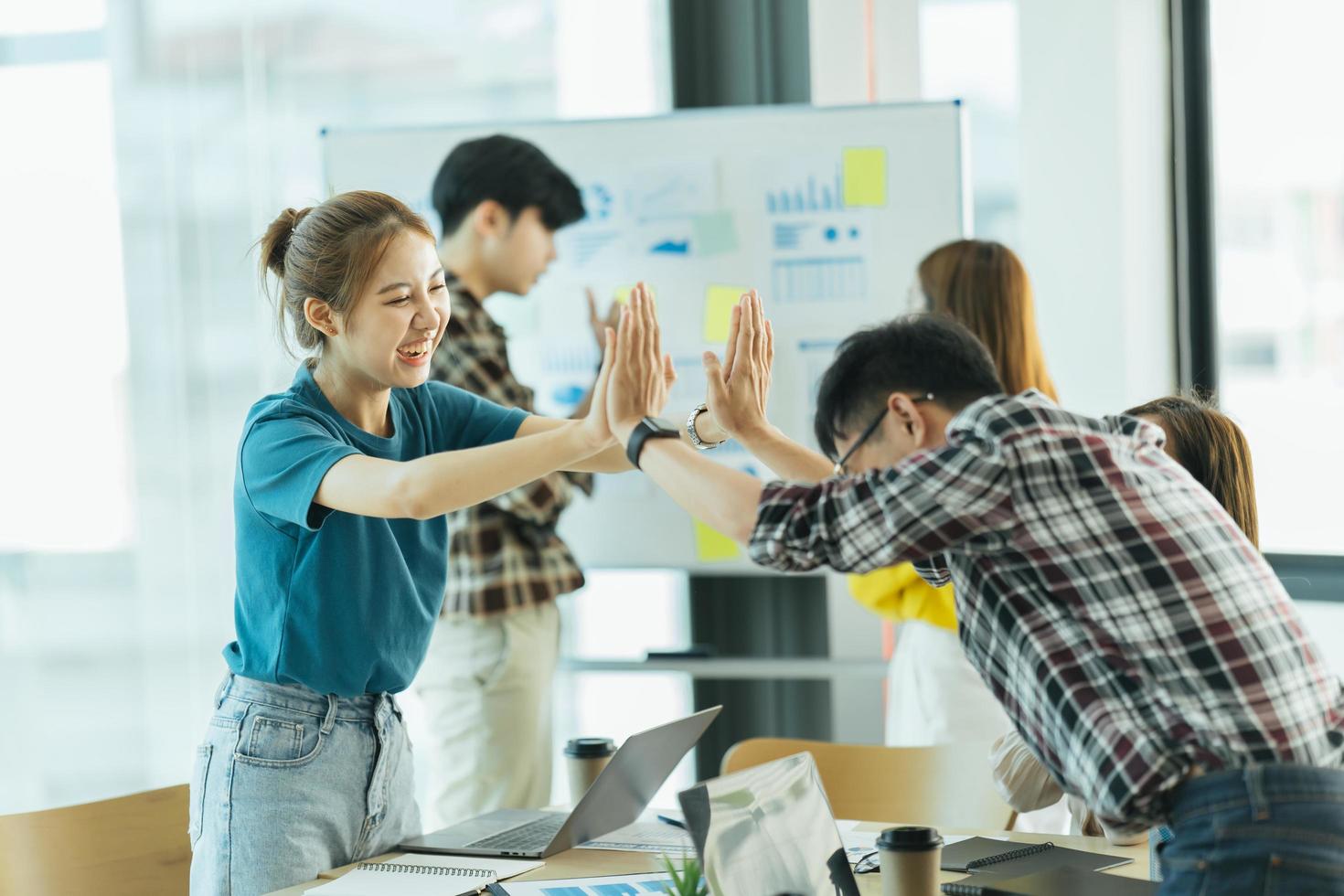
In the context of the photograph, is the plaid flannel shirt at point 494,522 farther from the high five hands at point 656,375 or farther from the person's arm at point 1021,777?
the person's arm at point 1021,777

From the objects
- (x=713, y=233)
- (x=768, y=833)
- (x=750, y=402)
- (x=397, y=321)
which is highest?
(x=713, y=233)

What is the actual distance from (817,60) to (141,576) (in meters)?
2.16

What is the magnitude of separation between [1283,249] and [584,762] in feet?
8.58

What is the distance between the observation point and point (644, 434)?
1.63 meters

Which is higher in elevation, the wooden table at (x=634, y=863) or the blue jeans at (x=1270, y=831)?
the blue jeans at (x=1270, y=831)

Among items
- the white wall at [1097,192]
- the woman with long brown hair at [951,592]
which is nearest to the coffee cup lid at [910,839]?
the woman with long brown hair at [951,592]

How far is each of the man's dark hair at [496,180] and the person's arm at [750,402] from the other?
53.4 inches

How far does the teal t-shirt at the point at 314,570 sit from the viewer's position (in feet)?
5.80

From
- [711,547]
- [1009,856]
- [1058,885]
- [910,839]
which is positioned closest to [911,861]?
[910,839]

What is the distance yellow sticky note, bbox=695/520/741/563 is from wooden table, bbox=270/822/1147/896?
1450 mm

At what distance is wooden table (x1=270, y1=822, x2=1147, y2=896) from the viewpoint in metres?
1.71

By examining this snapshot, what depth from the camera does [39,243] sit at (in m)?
3.54

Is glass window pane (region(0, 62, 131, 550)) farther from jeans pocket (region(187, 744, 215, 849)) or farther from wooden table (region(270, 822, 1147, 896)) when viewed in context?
wooden table (region(270, 822, 1147, 896))

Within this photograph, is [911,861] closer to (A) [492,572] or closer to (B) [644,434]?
(B) [644,434]
